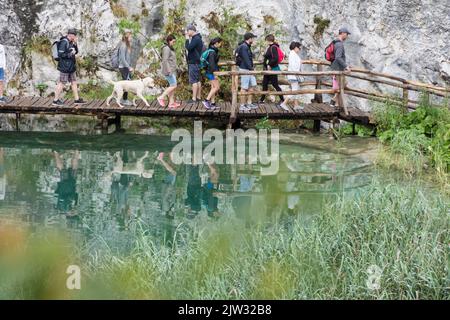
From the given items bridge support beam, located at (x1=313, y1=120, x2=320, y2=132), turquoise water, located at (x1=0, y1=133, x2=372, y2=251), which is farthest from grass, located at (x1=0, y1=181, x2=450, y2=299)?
bridge support beam, located at (x1=313, y1=120, x2=320, y2=132)

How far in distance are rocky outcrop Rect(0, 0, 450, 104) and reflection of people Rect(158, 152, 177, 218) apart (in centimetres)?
607

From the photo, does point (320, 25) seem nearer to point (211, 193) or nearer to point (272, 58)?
point (272, 58)

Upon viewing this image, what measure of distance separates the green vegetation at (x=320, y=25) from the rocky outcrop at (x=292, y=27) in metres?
0.04

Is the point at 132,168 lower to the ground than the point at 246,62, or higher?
lower

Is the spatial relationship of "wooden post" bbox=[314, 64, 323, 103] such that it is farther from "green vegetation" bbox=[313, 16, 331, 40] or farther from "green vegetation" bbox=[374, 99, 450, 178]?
"green vegetation" bbox=[374, 99, 450, 178]

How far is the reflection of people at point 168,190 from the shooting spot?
36.2 feet

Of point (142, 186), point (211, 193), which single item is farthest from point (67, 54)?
point (211, 193)

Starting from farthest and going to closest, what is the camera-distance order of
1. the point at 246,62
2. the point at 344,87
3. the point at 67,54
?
the point at 344,87 → the point at 246,62 → the point at 67,54

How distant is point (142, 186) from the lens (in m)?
12.4

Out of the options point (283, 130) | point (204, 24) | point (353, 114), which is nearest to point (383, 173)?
point (353, 114)

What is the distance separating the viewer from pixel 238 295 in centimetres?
707

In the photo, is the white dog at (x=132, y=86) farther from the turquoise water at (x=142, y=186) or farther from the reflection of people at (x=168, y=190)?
the reflection of people at (x=168, y=190)

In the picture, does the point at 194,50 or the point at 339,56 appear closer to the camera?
the point at 194,50

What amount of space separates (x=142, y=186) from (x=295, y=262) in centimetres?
531
